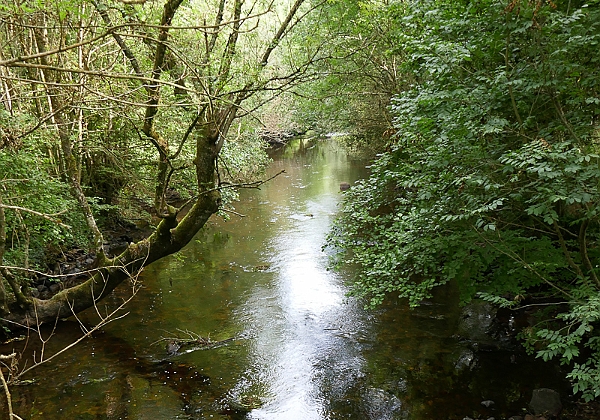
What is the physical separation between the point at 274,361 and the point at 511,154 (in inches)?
220

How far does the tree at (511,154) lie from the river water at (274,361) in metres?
1.56

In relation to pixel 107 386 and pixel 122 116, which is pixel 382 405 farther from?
pixel 122 116

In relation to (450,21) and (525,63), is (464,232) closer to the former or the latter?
(525,63)

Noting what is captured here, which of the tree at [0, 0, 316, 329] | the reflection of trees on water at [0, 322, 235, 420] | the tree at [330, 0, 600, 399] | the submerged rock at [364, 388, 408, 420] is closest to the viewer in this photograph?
the tree at [330, 0, 600, 399]

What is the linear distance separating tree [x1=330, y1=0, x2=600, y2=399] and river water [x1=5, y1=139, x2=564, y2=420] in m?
1.56

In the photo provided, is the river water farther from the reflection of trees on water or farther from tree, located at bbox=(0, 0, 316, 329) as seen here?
tree, located at bbox=(0, 0, 316, 329)

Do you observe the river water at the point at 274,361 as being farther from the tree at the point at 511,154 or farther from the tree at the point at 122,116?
the tree at the point at 511,154

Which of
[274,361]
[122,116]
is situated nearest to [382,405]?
[274,361]

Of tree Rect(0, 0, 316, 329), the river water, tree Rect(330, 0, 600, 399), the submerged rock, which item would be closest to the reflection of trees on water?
the river water

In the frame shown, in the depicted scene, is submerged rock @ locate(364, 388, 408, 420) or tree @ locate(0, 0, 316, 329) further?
tree @ locate(0, 0, 316, 329)

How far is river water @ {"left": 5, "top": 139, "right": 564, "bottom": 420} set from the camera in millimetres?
6902

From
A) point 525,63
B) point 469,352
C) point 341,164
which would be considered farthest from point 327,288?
point 341,164

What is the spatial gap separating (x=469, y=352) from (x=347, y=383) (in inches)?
92.0

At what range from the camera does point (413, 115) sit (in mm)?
6684
